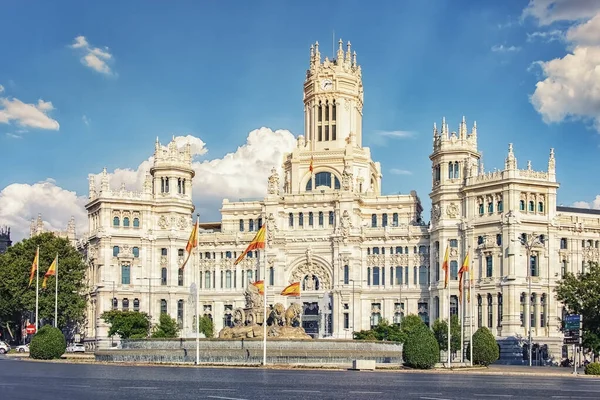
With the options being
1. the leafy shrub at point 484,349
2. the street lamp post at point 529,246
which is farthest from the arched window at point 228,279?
the leafy shrub at point 484,349

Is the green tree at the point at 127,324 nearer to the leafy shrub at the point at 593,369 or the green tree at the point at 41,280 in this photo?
the green tree at the point at 41,280

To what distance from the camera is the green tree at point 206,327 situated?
134625 millimetres

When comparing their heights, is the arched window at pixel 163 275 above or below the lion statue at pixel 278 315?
above

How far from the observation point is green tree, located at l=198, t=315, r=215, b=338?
135m

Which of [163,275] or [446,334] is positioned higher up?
[163,275]

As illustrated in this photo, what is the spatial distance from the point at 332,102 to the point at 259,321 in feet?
253

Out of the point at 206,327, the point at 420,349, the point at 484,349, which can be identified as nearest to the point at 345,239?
the point at 206,327

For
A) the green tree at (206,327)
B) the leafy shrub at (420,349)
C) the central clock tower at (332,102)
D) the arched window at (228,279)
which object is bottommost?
the green tree at (206,327)

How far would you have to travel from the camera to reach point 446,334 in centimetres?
11356

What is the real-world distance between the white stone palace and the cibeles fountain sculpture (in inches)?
1811

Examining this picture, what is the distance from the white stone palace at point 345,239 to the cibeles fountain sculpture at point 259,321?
151 feet

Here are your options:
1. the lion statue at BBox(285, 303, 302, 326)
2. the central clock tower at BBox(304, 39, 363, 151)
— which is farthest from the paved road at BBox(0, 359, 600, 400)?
the central clock tower at BBox(304, 39, 363, 151)

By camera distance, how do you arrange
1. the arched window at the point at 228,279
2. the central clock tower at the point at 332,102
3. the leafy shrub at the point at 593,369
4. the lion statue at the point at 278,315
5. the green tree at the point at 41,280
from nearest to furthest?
the leafy shrub at the point at 593,369
the lion statue at the point at 278,315
the green tree at the point at 41,280
the arched window at the point at 228,279
the central clock tower at the point at 332,102

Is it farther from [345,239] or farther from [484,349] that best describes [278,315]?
[345,239]
